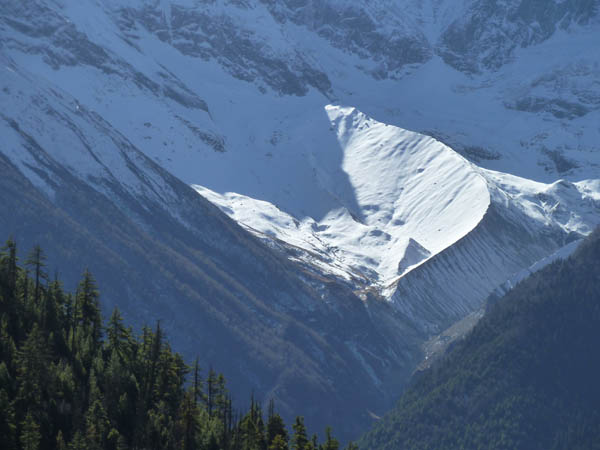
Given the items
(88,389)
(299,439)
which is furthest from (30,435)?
(299,439)

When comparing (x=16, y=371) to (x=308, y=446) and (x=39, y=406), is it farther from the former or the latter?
(x=308, y=446)

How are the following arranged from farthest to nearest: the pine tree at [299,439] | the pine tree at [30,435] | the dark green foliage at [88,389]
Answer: the pine tree at [299,439] → the dark green foliage at [88,389] → the pine tree at [30,435]

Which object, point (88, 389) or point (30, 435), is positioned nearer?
point (30, 435)

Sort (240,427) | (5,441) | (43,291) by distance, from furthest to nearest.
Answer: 1. (43,291)
2. (240,427)
3. (5,441)

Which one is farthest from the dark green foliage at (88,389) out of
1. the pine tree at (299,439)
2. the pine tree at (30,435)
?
the pine tree at (299,439)

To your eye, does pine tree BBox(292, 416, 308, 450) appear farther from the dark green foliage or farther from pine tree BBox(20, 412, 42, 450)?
pine tree BBox(20, 412, 42, 450)

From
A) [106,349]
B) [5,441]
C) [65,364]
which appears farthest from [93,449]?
[106,349]

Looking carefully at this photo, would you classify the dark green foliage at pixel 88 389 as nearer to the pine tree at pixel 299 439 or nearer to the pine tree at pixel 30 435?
the pine tree at pixel 30 435

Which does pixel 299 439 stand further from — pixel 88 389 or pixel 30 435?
pixel 30 435
